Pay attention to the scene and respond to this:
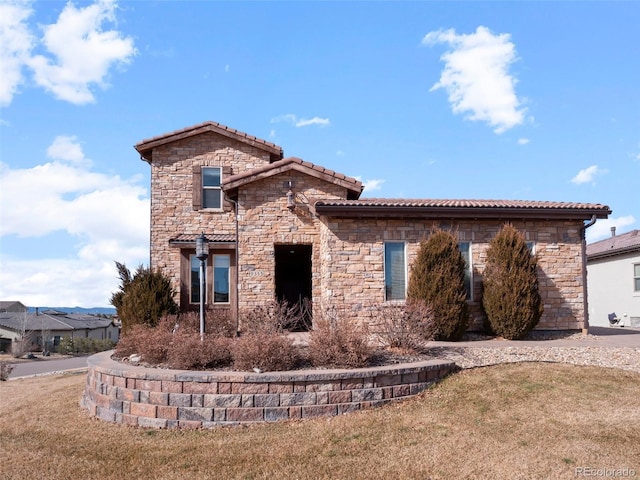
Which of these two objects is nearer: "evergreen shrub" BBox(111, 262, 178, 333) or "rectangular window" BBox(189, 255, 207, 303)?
"evergreen shrub" BBox(111, 262, 178, 333)

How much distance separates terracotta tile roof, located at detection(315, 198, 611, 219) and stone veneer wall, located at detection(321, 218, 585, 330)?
297 mm

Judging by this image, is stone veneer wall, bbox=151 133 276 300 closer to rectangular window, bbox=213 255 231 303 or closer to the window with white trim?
the window with white trim

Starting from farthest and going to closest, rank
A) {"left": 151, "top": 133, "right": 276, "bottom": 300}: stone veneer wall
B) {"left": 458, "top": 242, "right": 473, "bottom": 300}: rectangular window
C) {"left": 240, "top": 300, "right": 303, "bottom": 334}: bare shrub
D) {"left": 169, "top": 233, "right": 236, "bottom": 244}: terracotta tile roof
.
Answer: {"left": 151, "top": 133, "right": 276, "bottom": 300}: stone veneer wall → {"left": 169, "top": 233, "right": 236, "bottom": 244}: terracotta tile roof → {"left": 458, "top": 242, "right": 473, "bottom": 300}: rectangular window → {"left": 240, "top": 300, "right": 303, "bottom": 334}: bare shrub

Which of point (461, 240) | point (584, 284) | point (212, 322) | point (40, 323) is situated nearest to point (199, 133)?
point (212, 322)

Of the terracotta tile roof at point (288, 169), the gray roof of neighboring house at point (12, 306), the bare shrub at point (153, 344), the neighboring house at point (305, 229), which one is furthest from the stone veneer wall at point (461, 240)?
the gray roof of neighboring house at point (12, 306)

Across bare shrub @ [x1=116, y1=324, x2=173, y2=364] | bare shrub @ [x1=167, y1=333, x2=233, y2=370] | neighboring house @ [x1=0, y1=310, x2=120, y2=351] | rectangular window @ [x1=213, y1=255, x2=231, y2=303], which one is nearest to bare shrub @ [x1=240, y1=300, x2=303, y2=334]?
bare shrub @ [x1=167, y1=333, x2=233, y2=370]

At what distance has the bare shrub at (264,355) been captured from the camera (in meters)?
7.94

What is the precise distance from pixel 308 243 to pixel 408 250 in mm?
2700

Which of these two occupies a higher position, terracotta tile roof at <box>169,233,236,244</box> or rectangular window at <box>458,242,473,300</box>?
terracotta tile roof at <box>169,233,236,244</box>

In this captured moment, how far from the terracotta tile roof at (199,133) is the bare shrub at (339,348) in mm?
9585

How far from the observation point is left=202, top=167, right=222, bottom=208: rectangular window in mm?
16672

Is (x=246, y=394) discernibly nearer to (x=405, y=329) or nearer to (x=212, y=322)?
(x=405, y=329)

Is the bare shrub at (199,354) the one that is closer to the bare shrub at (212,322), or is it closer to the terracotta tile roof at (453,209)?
the bare shrub at (212,322)

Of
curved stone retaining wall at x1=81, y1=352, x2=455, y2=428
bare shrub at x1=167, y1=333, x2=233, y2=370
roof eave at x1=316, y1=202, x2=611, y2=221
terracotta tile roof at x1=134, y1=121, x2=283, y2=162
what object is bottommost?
curved stone retaining wall at x1=81, y1=352, x2=455, y2=428
